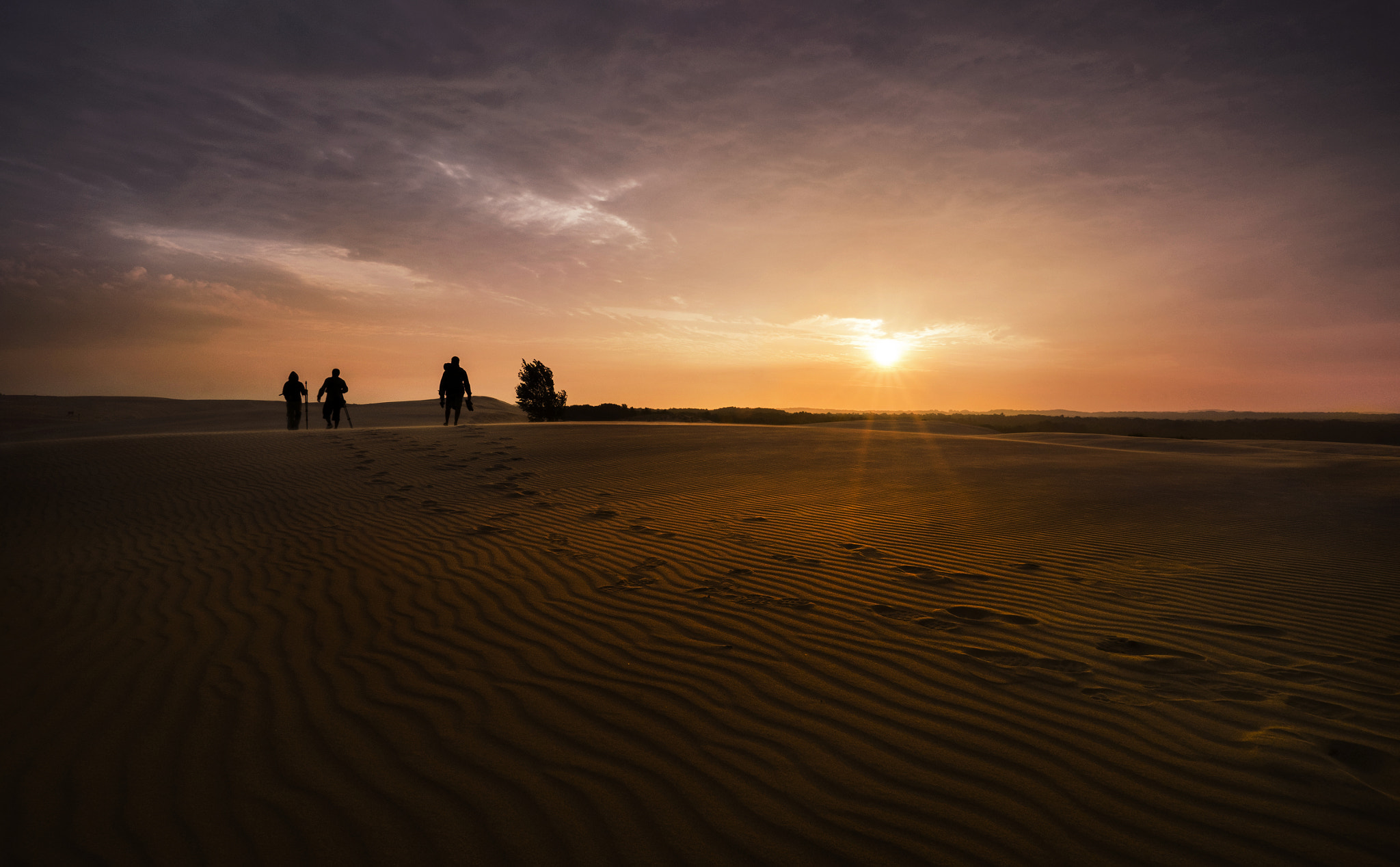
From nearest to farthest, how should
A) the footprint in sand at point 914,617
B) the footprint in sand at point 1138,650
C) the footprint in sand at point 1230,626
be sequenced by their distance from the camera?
1. the footprint in sand at point 1138,650
2. the footprint in sand at point 1230,626
3. the footprint in sand at point 914,617

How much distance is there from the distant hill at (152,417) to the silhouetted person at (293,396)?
3.57 meters

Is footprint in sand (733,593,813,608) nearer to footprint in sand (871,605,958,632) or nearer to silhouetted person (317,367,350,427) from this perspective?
footprint in sand (871,605,958,632)

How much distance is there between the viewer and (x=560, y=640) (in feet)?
13.8

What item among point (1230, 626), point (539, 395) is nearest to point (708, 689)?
point (1230, 626)

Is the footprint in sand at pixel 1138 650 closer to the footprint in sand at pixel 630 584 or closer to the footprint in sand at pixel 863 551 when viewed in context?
the footprint in sand at pixel 863 551

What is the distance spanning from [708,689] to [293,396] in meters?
21.1

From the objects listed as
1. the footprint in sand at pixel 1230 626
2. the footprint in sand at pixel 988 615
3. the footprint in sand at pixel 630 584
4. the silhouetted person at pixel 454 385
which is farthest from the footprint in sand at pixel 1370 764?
the silhouetted person at pixel 454 385

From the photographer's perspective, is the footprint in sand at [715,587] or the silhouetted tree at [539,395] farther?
the silhouetted tree at [539,395]

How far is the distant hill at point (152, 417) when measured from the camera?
98.0 ft

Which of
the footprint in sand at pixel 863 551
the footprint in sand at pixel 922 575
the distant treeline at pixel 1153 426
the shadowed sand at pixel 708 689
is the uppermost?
the distant treeline at pixel 1153 426

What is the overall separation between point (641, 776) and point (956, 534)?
546 cm

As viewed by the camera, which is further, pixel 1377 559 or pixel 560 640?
pixel 1377 559

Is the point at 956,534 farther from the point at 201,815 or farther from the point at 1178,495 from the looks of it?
the point at 201,815

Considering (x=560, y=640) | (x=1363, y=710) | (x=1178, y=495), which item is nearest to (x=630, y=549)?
(x=560, y=640)
